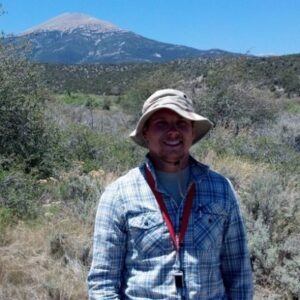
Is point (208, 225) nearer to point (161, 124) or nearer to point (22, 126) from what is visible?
point (161, 124)

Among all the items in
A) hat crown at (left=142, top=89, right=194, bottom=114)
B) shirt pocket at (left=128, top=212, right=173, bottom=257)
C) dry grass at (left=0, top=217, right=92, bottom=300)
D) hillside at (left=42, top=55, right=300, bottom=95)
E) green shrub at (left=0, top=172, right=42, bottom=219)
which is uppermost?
hillside at (left=42, top=55, right=300, bottom=95)

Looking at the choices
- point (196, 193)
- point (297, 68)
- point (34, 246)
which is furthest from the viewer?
point (297, 68)

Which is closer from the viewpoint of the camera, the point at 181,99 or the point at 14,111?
the point at 181,99

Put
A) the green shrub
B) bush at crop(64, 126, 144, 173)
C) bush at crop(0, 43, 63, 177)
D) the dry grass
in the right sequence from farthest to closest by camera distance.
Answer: bush at crop(64, 126, 144, 173)
bush at crop(0, 43, 63, 177)
the green shrub
the dry grass

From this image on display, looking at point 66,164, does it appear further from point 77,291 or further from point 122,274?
point 122,274

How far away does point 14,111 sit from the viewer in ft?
32.3

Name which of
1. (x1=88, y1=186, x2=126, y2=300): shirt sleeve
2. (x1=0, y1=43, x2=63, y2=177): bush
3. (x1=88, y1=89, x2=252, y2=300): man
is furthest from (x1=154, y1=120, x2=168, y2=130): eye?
(x1=0, y1=43, x2=63, y2=177): bush

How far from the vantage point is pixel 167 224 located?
2.41 meters

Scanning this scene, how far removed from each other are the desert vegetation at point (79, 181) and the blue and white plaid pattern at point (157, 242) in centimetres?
227

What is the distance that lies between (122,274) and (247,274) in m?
0.55

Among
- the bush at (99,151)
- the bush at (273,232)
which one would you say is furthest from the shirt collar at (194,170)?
the bush at (99,151)

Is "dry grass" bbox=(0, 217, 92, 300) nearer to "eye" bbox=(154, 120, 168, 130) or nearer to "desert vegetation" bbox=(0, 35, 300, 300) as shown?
"desert vegetation" bbox=(0, 35, 300, 300)

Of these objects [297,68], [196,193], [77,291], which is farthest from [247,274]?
[297,68]

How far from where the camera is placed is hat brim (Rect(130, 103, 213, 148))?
96.4 inches
